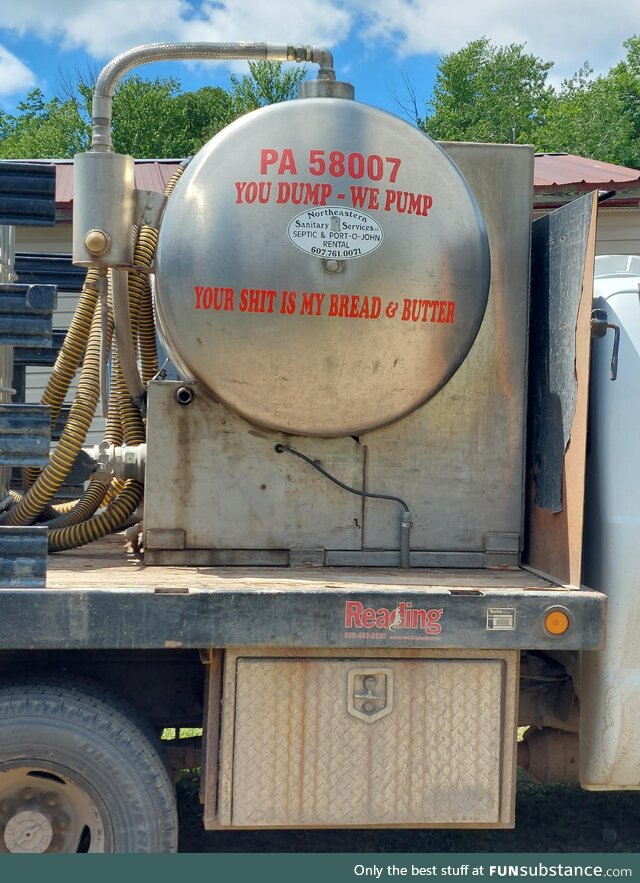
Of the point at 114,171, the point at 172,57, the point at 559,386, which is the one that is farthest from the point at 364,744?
the point at 172,57

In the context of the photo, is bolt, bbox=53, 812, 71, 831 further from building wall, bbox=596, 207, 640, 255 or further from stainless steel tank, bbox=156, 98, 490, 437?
building wall, bbox=596, 207, 640, 255

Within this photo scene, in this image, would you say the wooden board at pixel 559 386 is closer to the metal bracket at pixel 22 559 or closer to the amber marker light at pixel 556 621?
the amber marker light at pixel 556 621

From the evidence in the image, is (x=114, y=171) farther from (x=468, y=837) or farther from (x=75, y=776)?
(x=468, y=837)

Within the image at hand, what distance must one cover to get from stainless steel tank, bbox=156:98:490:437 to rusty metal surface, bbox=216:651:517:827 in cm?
83

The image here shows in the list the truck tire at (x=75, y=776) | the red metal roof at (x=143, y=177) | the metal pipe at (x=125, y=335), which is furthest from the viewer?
the red metal roof at (x=143, y=177)

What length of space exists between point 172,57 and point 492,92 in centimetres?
3730

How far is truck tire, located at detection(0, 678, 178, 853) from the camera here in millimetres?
2922

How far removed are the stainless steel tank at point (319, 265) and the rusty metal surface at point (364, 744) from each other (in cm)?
83

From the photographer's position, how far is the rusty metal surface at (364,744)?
2988 millimetres

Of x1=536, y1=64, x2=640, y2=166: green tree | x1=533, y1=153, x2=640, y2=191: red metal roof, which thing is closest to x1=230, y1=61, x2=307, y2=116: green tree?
x1=536, y1=64, x2=640, y2=166: green tree

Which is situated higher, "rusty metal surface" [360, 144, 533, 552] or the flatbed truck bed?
"rusty metal surface" [360, 144, 533, 552]

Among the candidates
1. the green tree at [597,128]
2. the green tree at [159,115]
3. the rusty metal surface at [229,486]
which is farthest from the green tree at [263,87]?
the rusty metal surface at [229,486]

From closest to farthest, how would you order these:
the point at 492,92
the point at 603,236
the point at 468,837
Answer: the point at 468,837 < the point at 603,236 < the point at 492,92

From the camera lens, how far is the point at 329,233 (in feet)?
10.5
